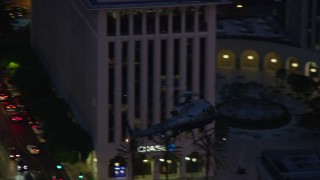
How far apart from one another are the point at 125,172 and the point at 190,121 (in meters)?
20.4

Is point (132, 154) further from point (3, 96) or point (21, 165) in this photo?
point (3, 96)

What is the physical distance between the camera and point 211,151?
13438cm

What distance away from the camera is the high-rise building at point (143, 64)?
5384 inches

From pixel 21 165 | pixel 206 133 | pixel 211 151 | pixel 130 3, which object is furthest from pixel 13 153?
pixel 211 151

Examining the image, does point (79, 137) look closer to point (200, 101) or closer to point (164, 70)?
point (164, 70)

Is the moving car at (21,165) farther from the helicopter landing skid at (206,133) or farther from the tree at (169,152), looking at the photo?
the helicopter landing skid at (206,133)

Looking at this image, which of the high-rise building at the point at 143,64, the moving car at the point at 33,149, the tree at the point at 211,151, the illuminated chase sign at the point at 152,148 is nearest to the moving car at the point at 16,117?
the moving car at the point at 33,149

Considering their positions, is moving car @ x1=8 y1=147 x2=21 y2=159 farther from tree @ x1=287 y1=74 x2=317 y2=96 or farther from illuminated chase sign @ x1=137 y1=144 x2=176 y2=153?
tree @ x1=287 y1=74 x2=317 y2=96

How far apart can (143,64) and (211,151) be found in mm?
15704

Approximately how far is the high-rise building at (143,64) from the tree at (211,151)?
12.1 feet

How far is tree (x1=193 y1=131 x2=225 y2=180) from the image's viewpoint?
13112 cm

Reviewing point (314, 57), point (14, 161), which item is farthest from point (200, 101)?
point (314, 57)

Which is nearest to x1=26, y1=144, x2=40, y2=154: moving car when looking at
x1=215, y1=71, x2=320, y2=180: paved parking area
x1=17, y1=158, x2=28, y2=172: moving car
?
x1=17, y1=158, x2=28, y2=172: moving car

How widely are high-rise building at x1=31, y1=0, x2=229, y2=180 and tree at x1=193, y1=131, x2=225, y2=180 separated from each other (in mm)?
3702
